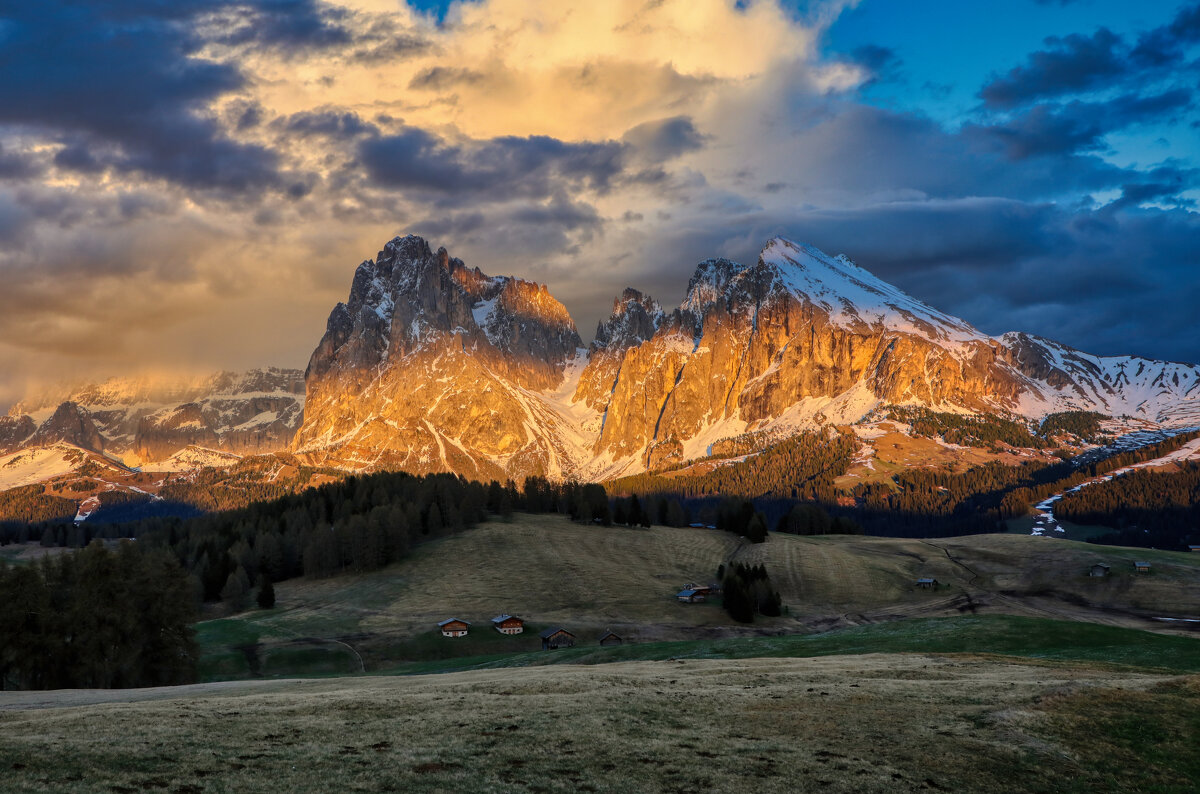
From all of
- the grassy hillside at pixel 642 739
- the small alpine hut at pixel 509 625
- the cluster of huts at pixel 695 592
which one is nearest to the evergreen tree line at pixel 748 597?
the cluster of huts at pixel 695 592

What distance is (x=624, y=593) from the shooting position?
490ft

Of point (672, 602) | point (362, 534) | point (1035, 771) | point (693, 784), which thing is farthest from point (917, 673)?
point (362, 534)

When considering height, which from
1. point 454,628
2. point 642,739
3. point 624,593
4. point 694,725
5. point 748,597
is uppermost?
point 642,739

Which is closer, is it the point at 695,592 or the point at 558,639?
the point at 558,639

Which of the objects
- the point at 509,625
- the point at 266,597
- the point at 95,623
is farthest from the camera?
the point at 266,597

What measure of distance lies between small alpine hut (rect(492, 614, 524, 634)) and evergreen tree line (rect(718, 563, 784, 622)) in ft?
112

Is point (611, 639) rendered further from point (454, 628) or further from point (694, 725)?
point (694, 725)

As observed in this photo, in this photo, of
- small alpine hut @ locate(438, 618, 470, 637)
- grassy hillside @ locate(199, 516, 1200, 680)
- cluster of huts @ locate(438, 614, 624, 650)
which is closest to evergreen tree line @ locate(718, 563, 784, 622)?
grassy hillside @ locate(199, 516, 1200, 680)

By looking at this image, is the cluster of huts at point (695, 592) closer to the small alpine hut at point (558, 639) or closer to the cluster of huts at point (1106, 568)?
the small alpine hut at point (558, 639)

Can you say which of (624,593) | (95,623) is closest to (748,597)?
(624,593)

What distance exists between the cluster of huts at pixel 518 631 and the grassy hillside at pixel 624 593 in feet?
5.33

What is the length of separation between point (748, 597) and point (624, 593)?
23.0m

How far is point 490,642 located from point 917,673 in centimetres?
7800

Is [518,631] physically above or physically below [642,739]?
below
